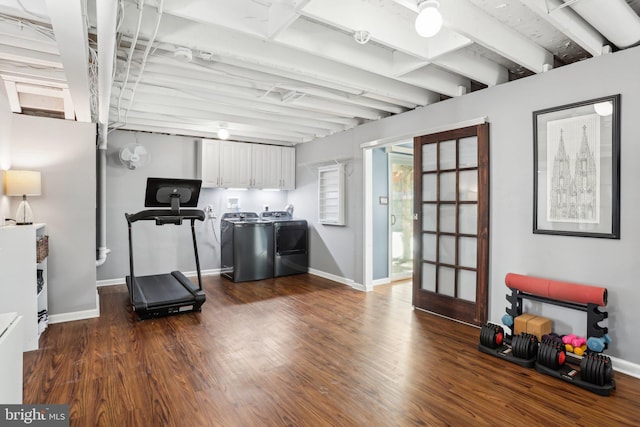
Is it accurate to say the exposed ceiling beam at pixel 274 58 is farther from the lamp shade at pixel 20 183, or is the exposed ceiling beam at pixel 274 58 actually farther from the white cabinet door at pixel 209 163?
the white cabinet door at pixel 209 163

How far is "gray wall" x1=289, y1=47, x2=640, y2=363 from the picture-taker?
2.60 meters

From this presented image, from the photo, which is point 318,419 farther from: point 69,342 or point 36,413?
point 69,342

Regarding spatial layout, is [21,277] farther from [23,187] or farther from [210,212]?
[210,212]

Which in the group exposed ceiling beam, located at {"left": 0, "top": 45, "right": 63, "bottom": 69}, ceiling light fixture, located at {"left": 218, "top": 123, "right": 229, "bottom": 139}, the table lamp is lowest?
the table lamp

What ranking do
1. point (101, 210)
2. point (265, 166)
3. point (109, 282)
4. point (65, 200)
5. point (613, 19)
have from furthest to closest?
point (265, 166), point (109, 282), point (101, 210), point (65, 200), point (613, 19)

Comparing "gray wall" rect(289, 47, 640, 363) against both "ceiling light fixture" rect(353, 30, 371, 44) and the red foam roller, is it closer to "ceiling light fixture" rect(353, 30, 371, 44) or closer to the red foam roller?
the red foam roller

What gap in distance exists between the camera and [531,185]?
10.4 feet

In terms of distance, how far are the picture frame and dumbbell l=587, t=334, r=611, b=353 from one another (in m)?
0.76

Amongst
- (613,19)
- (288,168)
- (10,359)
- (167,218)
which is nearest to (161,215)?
(167,218)

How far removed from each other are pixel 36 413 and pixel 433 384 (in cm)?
238

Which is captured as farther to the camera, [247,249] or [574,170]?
[247,249]

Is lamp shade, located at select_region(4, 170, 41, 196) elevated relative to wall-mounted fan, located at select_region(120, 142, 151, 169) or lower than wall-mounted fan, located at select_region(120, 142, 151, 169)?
lower

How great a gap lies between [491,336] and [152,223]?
5.06 metres

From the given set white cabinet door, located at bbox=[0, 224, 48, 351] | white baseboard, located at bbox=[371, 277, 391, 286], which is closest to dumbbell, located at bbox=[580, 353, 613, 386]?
white baseboard, located at bbox=[371, 277, 391, 286]
